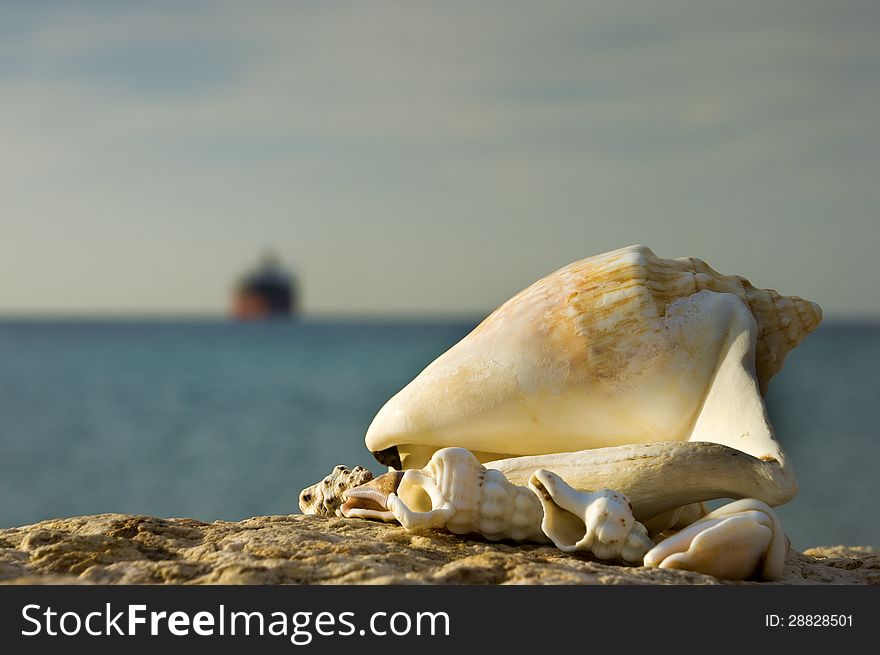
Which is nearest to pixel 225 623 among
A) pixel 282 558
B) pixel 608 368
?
pixel 282 558

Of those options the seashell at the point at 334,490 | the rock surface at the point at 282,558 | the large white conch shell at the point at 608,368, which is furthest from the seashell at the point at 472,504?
the seashell at the point at 334,490

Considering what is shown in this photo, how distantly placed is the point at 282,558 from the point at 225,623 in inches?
15.5

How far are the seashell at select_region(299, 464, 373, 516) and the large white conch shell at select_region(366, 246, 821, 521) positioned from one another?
307mm

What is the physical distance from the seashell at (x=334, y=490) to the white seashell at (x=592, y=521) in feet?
2.79

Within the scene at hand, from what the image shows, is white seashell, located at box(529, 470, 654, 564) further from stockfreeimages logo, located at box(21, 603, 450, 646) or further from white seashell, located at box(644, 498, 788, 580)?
stockfreeimages logo, located at box(21, 603, 450, 646)

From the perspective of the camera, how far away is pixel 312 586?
209 cm

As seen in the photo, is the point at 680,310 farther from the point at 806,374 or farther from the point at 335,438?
the point at 806,374

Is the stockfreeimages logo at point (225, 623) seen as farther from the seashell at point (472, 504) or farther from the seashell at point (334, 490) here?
the seashell at point (334, 490)

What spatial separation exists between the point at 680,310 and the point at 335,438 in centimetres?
1511

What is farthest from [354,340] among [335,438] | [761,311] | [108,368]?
[761,311]

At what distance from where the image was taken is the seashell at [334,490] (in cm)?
332

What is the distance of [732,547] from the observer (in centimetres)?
249

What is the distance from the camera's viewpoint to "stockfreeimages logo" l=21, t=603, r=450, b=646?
77.5 inches

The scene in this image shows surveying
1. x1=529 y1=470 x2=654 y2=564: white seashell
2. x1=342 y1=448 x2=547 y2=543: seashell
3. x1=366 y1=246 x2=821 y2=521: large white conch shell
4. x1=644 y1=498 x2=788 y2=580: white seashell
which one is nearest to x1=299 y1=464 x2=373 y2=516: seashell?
x1=366 y1=246 x2=821 y2=521: large white conch shell
